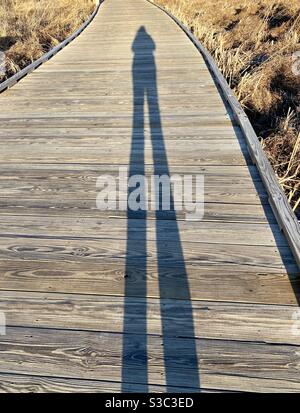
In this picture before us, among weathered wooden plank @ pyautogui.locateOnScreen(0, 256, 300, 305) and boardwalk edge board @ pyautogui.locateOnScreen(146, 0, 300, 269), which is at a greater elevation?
boardwalk edge board @ pyautogui.locateOnScreen(146, 0, 300, 269)

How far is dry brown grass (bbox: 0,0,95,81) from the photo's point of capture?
9812 mm

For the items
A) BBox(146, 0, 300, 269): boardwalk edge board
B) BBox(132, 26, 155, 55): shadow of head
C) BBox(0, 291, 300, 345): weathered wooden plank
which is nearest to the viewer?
BBox(0, 291, 300, 345): weathered wooden plank

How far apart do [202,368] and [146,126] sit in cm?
316

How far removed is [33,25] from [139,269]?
12684mm

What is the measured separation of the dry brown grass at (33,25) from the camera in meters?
9.81

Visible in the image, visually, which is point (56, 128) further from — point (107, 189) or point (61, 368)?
point (61, 368)

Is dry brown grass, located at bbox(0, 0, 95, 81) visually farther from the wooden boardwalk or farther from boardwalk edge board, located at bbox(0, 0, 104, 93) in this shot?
the wooden boardwalk

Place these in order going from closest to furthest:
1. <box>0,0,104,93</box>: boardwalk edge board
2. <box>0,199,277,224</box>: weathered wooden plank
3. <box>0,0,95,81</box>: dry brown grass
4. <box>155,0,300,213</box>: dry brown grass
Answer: <box>0,199,277,224</box>: weathered wooden plank → <box>155,0,300,213</box>: dry brown grass → <box>0,0,104,93</box>: boardwalk edge board → <box>0,0,95,81</box>: dry brown grass

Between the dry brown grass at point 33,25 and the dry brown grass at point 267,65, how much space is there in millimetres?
4215

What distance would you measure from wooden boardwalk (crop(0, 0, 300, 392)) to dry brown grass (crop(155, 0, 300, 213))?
36.9 inches

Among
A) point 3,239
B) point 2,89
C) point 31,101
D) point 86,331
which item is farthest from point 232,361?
point 2,89

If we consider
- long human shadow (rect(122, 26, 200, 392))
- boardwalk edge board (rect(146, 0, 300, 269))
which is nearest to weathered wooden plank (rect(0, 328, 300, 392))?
long human shadow (rect(122, 26, 200, 392))

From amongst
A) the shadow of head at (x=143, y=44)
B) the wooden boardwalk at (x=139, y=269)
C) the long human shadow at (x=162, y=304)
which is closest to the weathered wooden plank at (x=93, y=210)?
the wooden boardwalk at (x=139, y=269)

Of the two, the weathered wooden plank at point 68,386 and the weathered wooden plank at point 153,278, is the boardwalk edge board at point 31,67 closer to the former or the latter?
the weathered wooden plank at point 153,278
